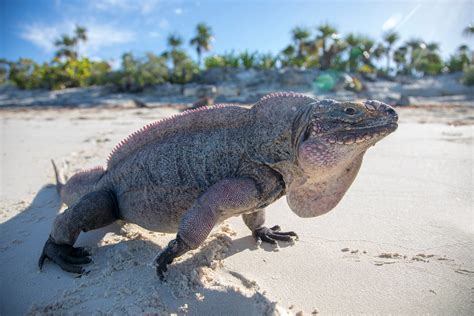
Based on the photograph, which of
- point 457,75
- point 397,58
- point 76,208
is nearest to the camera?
point 76,208

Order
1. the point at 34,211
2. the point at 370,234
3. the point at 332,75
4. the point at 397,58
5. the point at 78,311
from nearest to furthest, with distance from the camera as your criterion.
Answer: the point at 78,311 < the point at 370,234 < the point at 34,211 < the point at 332,75 < the point at 397,58

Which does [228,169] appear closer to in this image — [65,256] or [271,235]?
[271,235]

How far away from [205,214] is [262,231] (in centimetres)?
83

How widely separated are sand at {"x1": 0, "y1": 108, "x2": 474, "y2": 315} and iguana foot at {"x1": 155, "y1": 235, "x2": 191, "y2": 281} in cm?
7

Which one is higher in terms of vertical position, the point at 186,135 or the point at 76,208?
the point at 186,135

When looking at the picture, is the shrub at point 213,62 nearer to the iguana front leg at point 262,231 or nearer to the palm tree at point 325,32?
the palm tree at point 325,32

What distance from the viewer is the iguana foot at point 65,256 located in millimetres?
2281

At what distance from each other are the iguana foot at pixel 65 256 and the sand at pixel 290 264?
0.06m

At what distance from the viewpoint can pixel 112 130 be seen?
820 cm

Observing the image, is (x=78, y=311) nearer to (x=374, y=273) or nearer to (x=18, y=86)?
(x=374, y=273)

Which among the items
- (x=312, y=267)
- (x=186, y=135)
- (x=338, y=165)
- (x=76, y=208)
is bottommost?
(x=312, y=267)

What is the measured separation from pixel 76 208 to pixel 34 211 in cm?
128

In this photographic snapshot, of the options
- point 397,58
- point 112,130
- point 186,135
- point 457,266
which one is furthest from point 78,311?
point 397,58

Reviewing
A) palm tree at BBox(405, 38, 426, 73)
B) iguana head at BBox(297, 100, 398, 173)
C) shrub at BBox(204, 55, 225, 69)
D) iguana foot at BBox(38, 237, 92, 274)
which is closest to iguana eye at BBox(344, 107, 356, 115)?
iguana head at BBox(297, 100, 398, 173)
